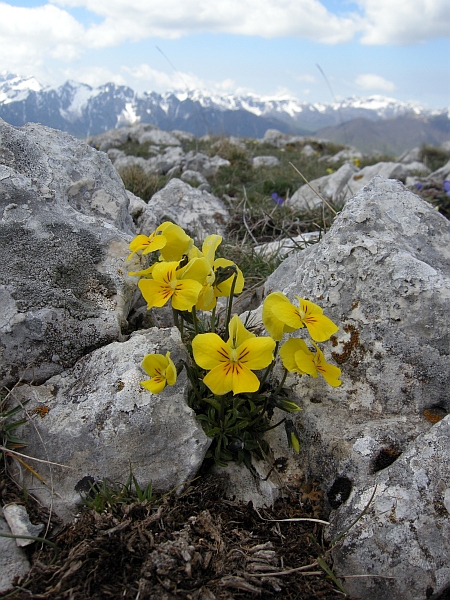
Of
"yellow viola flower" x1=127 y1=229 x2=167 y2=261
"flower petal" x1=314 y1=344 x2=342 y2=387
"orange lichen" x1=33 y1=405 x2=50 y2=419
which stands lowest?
"orange lichen" x1=33 y1=405 x2=50 y2=419

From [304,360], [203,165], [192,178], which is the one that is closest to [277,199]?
[192,178]

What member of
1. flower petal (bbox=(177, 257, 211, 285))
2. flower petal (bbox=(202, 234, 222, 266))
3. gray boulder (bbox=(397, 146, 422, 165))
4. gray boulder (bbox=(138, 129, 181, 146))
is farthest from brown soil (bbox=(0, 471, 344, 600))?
gray boulder (bbox=(397, 146, 422, 165))

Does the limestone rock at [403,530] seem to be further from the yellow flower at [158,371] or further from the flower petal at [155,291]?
the flower petal at [155,291]

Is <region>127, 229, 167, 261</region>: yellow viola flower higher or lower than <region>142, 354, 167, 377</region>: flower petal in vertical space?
higher

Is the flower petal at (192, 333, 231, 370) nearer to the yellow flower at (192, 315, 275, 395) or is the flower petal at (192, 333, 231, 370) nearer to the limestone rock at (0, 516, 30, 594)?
the yellow flower at (192, 315, 275, 395)

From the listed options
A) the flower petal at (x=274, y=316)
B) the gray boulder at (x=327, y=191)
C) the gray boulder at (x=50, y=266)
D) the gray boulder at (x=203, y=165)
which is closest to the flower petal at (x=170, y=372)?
the flower petal at (x=274, y=316)

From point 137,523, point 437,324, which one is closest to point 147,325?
point 137,523

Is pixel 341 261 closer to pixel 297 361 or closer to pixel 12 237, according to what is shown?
pixel 297 361
